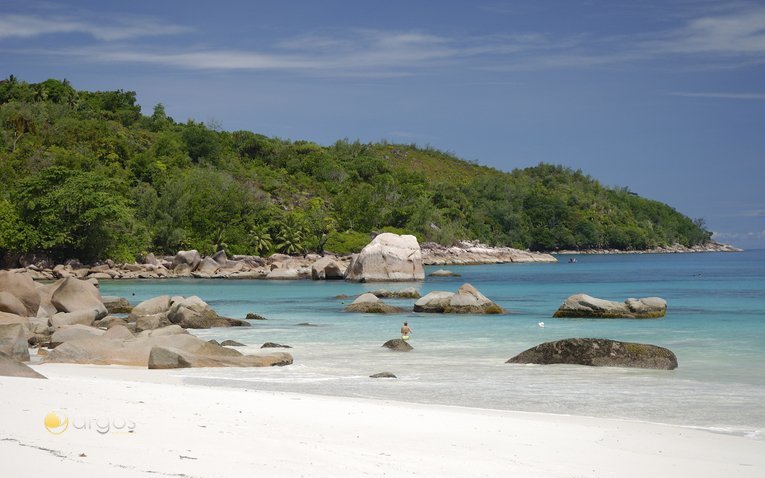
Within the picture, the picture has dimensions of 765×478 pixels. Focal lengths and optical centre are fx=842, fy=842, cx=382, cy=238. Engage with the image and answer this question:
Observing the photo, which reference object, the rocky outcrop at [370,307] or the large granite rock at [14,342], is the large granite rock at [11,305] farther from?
the rocky outcrop at [370,307]

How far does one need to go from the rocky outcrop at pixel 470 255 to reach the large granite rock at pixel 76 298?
62108 mm

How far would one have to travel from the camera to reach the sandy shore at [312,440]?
6516 mm

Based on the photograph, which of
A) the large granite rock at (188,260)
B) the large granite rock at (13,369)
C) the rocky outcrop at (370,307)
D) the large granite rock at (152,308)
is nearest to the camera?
the large granite rock at (13,369)

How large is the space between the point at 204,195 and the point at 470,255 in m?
35.7

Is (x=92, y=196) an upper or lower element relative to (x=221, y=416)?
upper

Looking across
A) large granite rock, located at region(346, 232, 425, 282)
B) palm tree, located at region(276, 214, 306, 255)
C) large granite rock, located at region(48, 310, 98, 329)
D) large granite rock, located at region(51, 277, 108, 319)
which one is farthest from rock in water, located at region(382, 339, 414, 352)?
palm tree, located at region(276, 214, 306, 255)

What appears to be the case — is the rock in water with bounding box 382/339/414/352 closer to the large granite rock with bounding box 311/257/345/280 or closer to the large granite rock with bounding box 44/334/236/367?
the large granite rock with bounding box 44/334/236/367

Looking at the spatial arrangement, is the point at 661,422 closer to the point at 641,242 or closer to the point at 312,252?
the point at 312,252

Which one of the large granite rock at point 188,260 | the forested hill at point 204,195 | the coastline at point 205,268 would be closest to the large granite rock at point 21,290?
the coastline at point 205,268

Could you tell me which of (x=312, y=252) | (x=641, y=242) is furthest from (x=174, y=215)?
(x=641, y=242)

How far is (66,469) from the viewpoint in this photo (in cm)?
589

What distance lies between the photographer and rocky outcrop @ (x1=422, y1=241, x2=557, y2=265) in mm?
90438

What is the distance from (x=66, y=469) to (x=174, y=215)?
66.2m

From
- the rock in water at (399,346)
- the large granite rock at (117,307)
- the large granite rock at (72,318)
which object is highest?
the large granite rock at (72,318)
